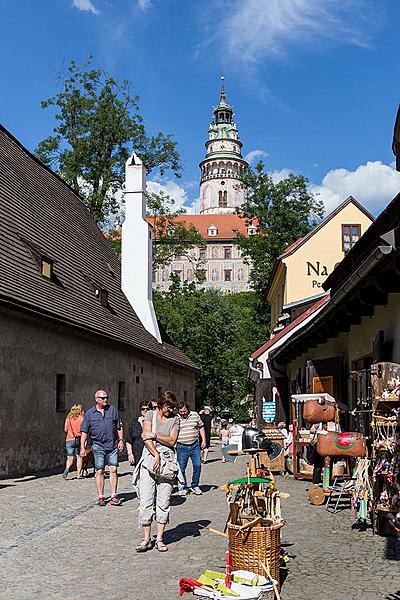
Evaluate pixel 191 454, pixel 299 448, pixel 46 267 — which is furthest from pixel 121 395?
pixel 191 454

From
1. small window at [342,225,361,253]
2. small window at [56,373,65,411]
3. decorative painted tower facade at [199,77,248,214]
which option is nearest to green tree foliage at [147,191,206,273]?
small window at [342,225,361,253]

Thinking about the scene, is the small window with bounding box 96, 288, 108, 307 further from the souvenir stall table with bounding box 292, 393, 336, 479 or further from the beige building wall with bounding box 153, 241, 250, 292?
the beige building wall with bounding box 153, 241, 250, 292

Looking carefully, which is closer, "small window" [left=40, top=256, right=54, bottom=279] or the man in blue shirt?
the man in blue shirt

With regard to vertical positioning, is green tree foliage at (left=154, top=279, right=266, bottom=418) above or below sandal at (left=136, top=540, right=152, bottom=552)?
above

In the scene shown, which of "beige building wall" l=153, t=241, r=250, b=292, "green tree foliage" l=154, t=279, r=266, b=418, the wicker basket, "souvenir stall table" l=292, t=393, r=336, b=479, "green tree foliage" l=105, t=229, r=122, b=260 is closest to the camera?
the wicker basket

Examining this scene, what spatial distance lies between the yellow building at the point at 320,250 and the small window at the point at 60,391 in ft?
41.8

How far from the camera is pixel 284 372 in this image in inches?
1022

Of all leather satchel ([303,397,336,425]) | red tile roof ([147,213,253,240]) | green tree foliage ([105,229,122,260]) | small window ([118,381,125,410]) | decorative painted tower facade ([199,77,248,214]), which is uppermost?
decorative painted tower facade ([199,77,248,214])

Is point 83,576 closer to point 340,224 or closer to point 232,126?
point 340,224

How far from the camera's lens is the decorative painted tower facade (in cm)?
13788

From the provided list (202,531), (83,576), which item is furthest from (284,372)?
(83,576)

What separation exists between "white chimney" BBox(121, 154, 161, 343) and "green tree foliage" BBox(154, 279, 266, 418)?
1117 centimetres

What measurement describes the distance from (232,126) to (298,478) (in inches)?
5190

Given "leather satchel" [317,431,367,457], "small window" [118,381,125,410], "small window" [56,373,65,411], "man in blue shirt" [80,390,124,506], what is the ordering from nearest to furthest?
"leather satchel" [317,431,367,457]
"man in blue shirt" [80,390,124,506]
"small window" [56,373,65,411]
"small window" [118,381,125,410]
